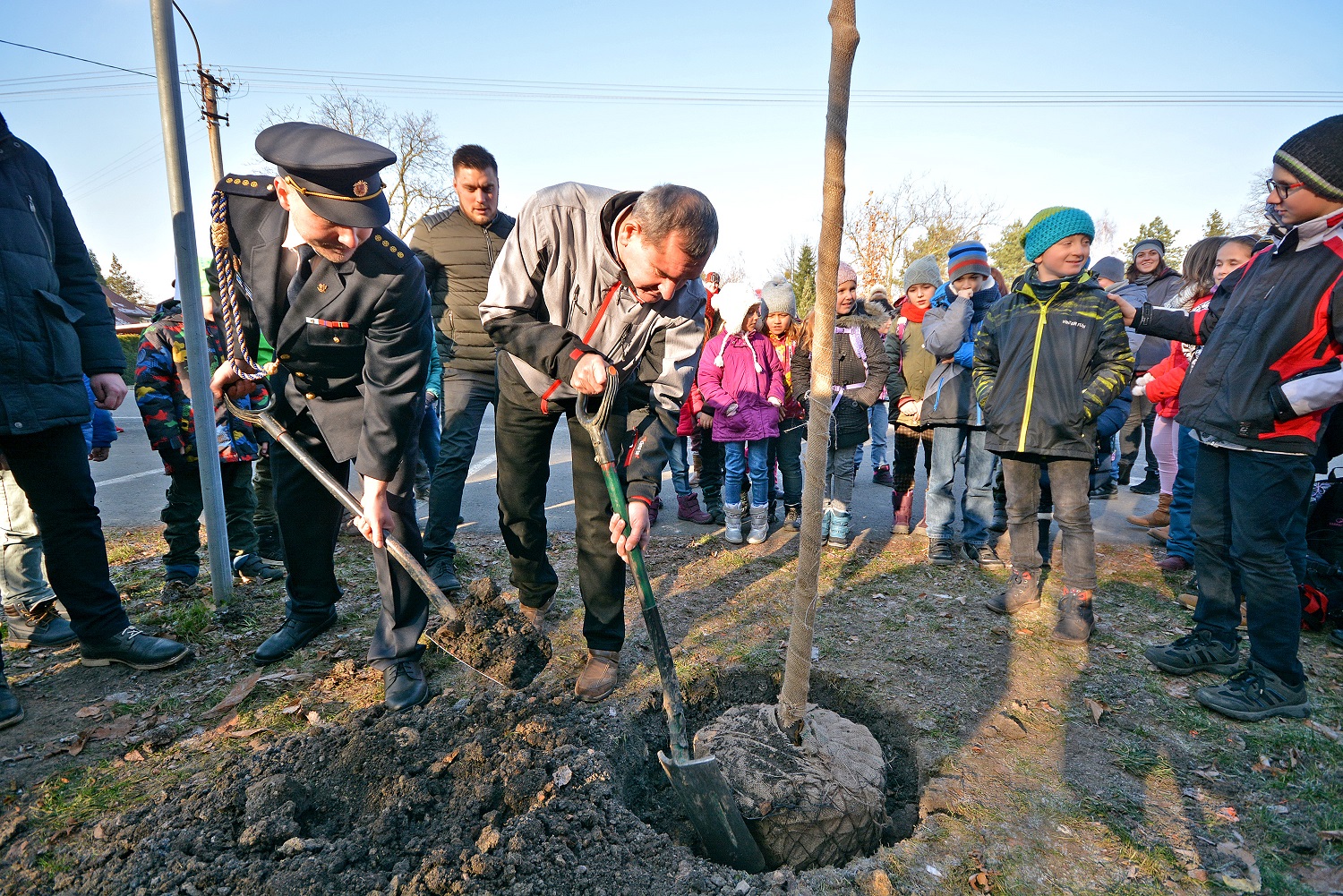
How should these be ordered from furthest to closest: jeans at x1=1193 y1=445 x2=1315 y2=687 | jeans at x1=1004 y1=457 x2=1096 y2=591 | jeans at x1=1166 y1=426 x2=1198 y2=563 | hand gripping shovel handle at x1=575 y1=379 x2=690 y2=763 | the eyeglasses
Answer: jeans at x1=1166 y1=426 x2=1198 y2=563
jeans at x1=1004 y1=457 x2=1096 y2=591
jeans at x1=1193 y1=445 x2=1315 y2=687
the eyeglasses
hand gripping shovel handle at x1=575 y1=379 x2=690 y2=763

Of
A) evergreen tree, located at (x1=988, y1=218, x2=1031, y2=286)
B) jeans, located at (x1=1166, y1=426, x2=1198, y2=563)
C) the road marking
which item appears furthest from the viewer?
evergreen tree, located at (x1=988, y1=218, x2=1031, y2=286)

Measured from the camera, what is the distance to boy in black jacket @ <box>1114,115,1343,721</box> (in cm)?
264

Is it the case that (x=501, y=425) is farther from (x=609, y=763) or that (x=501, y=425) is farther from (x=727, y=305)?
(x=727, y=305)

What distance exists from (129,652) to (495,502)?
3.52 metres

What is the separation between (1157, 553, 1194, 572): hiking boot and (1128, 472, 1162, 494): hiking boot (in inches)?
104

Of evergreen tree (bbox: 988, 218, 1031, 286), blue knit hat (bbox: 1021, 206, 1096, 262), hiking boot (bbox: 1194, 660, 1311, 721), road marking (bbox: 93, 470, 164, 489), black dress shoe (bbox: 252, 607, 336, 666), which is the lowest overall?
hiking boot (bbox: 1194, 660, 1311, 721)

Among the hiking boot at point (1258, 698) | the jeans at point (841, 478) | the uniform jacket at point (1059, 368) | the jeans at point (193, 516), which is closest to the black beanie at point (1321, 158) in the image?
the uniform jacket at point (1059, 368)

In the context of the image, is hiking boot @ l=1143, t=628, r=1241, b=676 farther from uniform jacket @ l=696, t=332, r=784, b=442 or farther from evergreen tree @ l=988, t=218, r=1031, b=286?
evergreen tree @ l=988, t=218, r=1031, b=286

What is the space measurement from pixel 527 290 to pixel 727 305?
8.77 ft

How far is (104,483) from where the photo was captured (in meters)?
7.55

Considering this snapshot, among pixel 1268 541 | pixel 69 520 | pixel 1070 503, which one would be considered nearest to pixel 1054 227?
pixel 1070 503

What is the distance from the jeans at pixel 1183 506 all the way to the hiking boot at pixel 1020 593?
4.90 ft

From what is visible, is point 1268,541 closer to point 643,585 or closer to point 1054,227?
point 1054,227

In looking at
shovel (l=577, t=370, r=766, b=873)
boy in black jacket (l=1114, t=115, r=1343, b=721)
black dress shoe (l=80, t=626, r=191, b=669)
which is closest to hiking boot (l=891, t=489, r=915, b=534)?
boy in black jacket (l=1114, t=115, r=1343, b=721)
